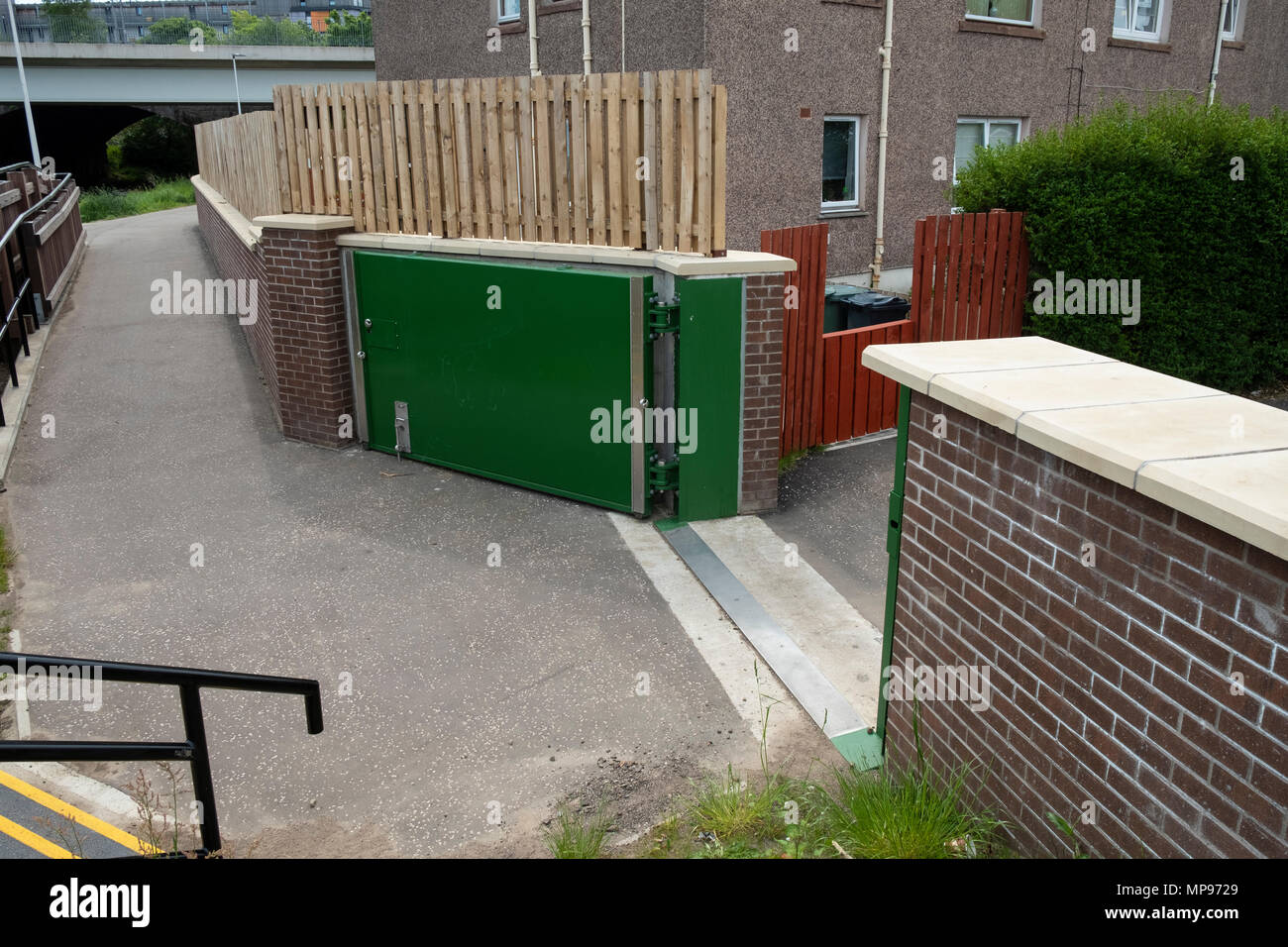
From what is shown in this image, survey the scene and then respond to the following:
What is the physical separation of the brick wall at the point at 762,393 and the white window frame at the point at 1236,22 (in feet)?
58.6

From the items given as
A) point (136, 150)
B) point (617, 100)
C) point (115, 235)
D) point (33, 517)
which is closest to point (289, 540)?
point (33, 517)

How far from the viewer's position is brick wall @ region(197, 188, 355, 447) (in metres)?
8.97

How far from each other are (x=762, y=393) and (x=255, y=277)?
22.7 ft

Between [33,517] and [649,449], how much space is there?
4.65 m

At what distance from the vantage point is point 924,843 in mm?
3559

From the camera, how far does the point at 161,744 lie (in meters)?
3.45

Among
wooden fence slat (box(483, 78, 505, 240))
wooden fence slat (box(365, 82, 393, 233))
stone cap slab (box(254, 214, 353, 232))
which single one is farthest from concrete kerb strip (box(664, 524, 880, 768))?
stone cap slab (box(254, 214, 353, 232))

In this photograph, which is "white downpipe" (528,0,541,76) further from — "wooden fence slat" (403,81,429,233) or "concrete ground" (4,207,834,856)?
"concrete ground" (4,207,834,856)

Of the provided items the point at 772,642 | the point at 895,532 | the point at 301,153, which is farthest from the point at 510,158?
the point at 895,532

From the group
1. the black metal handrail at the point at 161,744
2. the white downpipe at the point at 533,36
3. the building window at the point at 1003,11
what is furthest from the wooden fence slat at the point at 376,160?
the building window at the point at 1003,11

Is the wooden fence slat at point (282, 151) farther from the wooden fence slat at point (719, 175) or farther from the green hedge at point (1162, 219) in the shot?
the green hedge at point (1162, 219)

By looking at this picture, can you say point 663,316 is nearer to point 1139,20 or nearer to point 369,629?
point 369,629

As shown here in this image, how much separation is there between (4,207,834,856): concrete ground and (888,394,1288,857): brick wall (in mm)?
1197
